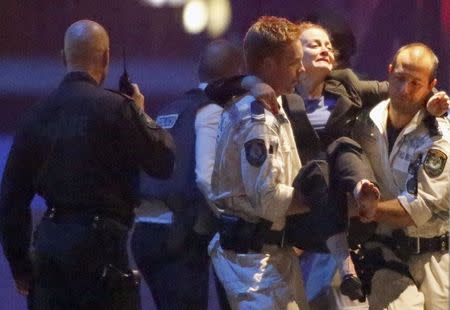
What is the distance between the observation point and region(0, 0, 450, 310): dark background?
5.10m

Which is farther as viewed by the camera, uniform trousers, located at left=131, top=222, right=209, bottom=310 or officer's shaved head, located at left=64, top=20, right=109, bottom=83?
uniform trousers, located at left=131, top=222, right=209, bottom=310

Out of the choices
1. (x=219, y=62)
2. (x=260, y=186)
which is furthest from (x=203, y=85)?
(x=260, y=186)

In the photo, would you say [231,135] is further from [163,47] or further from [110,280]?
[163,47]

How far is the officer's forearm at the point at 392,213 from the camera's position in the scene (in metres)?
3.61

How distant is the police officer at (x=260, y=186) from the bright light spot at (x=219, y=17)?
1666mm

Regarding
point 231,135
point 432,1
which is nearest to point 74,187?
point 231,135

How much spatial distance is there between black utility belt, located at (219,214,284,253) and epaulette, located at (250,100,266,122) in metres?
0.34

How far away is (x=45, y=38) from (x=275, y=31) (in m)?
1.94

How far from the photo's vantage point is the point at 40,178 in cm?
368

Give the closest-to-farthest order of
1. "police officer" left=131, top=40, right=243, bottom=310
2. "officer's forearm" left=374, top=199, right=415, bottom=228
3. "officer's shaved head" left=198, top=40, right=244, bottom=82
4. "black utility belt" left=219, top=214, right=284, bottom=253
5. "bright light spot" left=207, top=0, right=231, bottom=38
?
"black utility belt" left=219, top=214, right=284, bottom=253, "officer's forearm" left=374, top=199, right=415, bottom=228, "police officer" left=131, top=40, right=243, bottom=310, "officer's shaved head" left=198, top=40, right=244, bottom=82, "bright light spot" left=207, top=0, right=231, bottom=38

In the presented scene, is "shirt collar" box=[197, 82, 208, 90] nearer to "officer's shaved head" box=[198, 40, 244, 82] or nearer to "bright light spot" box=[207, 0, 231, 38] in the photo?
"officer's shaved head" box=[198, 40, 244, 82]

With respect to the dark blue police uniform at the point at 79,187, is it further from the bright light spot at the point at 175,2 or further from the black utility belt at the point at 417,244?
the bright light spot at the point at 175,2

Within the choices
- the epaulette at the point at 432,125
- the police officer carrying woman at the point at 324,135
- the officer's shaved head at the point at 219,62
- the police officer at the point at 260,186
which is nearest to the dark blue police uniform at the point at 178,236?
the officer's shaved head at the point at 219,62

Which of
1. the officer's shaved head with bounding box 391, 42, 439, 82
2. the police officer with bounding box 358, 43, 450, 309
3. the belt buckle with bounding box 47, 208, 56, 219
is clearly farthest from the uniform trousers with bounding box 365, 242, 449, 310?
the belt buckle with bounding box 47, 208, 56, 219
